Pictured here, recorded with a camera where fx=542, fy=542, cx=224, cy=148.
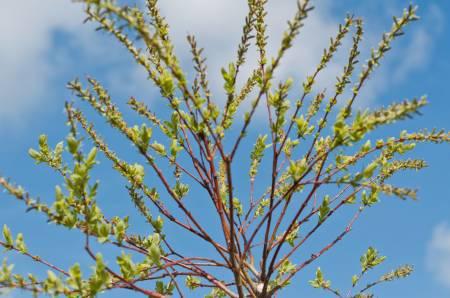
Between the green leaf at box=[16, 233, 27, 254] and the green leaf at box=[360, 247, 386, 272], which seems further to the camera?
the green leaf at box=[360, 247, 386, 272]

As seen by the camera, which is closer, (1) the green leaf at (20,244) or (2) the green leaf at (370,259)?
(1) the green leaf at (20,244)

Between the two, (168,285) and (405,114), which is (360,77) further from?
(168,285)

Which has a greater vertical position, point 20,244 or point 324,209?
point 324,209

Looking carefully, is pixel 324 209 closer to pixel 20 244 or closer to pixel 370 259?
pixel 370 259

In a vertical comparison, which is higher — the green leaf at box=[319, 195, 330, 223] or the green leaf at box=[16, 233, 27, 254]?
the green leaf at box=[319, 195, 330, 223]

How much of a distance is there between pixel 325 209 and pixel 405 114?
4.11 ft

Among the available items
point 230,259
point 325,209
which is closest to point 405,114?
point 325,209

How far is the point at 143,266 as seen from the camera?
13.1 feet

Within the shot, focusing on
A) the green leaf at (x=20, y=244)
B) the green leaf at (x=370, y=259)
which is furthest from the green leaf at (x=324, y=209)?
the green leaf at (x=20, y=244)

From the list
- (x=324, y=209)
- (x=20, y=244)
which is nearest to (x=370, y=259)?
(x=324, y=209)

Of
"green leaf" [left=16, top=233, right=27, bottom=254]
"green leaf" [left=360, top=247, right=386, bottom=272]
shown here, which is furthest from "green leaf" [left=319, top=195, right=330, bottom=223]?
"green leaf" [left=16, top=233, right=27, bottom=254]

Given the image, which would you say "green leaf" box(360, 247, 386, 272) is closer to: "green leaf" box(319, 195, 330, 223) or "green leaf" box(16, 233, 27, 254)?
"green leaf" box(319, 195, 330, 223)

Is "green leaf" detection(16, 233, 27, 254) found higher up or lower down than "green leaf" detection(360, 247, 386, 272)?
lower down

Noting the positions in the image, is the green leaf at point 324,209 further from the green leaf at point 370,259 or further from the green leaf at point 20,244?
the green leaf at point 20,244
